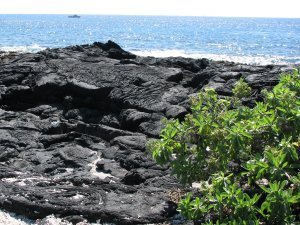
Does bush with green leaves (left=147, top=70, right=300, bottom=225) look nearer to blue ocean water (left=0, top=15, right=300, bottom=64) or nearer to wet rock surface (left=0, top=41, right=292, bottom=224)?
wet rock surface (left=0, top=41, right=292, bottom=224)

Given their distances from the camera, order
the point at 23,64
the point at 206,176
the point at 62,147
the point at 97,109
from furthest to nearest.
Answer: the point at 23,64
the point at 97,109
the point at 62,147
the point at 206,176

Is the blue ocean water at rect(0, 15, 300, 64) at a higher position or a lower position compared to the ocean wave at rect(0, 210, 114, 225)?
lower

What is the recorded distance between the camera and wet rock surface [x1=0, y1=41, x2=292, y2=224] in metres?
8.29

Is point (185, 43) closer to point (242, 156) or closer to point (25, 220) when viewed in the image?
Answer: point (25, 220)

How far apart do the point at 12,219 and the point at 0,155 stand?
3.02 metres

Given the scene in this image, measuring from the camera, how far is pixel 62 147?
11.1m

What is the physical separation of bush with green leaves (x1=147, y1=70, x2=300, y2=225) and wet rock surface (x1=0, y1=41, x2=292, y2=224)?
1.21 meters

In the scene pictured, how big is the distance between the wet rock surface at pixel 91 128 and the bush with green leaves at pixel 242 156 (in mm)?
1210

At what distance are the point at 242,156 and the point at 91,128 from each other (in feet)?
20.0

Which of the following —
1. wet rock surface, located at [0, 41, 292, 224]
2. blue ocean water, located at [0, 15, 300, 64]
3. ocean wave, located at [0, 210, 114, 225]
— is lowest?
blue ocean water, located at [0, 15, 300, 64]

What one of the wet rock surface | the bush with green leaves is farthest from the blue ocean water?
the bush with green leaves

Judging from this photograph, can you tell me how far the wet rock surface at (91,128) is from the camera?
27.2ft

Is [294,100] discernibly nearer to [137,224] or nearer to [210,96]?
[210,96]

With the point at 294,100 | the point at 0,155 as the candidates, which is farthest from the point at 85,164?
the point at 294,100
